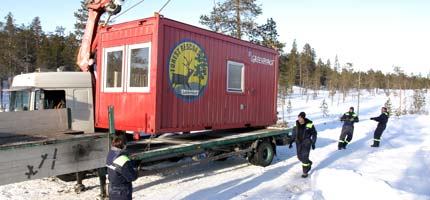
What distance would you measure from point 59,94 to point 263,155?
17.4 ft

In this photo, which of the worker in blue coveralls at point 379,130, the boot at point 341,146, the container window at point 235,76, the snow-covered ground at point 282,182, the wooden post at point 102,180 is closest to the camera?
the wooden post at point 102,180

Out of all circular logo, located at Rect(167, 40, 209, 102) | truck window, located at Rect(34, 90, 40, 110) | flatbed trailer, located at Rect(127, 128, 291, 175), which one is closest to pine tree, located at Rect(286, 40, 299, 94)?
flatbed trailer, located at Rect(127, 128, 291, 175)

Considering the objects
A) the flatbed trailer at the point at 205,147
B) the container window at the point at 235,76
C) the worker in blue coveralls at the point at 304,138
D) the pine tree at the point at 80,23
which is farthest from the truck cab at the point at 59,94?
the pine tree at the point at 80,23

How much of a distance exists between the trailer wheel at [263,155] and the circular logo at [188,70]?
2528 millimetres

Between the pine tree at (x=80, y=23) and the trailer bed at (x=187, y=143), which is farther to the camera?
the pine tree at (x=80, y=23)

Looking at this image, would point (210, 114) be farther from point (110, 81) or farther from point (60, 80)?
point (60, 80)

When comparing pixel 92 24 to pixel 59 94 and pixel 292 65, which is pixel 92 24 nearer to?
pixel 59 94

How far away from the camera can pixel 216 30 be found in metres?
23.0

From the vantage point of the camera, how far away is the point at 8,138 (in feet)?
20.1

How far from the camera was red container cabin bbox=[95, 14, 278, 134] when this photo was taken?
7504 mm

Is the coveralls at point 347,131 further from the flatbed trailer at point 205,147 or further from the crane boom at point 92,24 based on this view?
the crane boom at point 92,24

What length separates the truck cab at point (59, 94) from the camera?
7.80 metres

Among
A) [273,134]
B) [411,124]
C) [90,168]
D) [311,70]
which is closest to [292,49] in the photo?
[311,70]

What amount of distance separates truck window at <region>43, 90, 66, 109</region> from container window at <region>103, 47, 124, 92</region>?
35.4 inches
